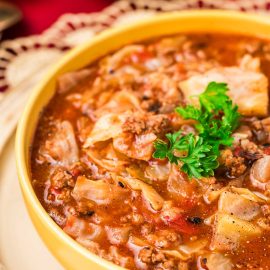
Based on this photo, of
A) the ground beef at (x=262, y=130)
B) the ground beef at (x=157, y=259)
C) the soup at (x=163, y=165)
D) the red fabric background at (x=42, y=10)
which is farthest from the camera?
the red fabric background at (x=42, y=10)

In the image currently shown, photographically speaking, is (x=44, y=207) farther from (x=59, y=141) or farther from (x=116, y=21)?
(x=116, y=21)

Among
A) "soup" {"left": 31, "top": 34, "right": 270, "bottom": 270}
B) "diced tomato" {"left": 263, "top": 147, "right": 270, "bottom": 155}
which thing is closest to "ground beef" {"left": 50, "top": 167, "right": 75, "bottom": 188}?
"soup" {"left": 31, "top": 34, "right": 270, "bottom": 270}

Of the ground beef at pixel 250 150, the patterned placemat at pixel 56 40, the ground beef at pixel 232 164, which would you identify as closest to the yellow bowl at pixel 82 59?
the patterned placemat at pixel 56 40

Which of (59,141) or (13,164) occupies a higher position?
(59,141)

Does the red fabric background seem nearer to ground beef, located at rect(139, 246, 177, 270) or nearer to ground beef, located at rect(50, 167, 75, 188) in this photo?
ground beef, located at rect(50, 167, 75, 188)

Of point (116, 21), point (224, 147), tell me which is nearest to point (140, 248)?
point (224, 147)

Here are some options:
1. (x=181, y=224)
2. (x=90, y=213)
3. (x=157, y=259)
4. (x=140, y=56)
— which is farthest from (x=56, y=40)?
(x=157, y=259)

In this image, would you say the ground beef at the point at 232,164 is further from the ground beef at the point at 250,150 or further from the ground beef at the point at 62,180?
the ground beef at the point at 62,180

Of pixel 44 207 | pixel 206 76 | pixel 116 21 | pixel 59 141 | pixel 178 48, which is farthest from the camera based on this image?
pixel 116 21
